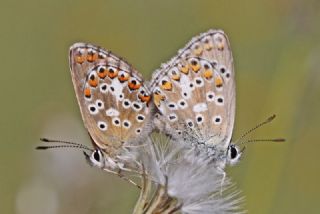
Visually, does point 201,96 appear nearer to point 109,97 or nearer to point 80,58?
point 109,97

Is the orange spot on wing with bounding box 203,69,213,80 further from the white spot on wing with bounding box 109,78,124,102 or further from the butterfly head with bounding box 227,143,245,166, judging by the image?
the white spot on wing with bounding box 109,78,124,102

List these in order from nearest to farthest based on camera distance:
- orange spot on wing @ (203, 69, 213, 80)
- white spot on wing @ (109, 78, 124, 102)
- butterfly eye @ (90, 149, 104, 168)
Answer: butterfly eye @ (90, 149, 104, 168) → white spot on wing @ (109, 78, 124, 102) → orange spot on wing @ (203, 69, 213, 80)

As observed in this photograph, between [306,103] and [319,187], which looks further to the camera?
[319,187]

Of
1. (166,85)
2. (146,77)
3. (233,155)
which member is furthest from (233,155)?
(146,77)

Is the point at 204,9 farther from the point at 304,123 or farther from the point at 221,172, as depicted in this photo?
the point at 221,172

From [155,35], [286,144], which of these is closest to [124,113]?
[286,144]

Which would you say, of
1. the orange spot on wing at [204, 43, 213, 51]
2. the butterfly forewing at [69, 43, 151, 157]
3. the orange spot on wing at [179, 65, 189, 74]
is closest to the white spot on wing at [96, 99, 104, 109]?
the butterfly forewing at [69, 43, 151, 157]

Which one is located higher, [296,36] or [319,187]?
[296,36]
